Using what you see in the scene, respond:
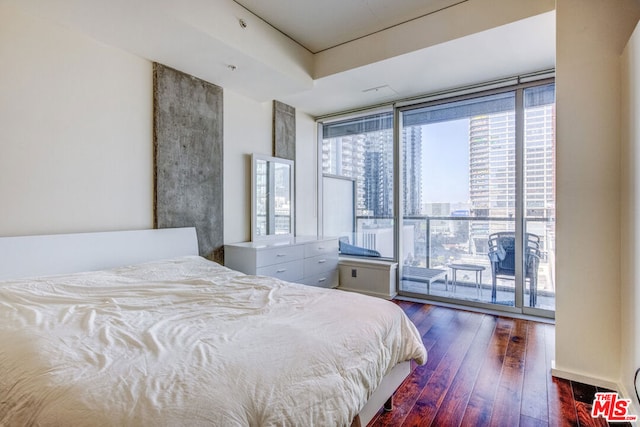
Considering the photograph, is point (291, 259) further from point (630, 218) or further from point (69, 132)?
point (630, 218)

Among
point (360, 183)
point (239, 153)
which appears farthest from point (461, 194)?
point (239, 153)

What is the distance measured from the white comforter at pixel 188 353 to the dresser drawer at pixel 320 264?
174cm

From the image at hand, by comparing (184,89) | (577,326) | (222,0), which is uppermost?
(222,0)

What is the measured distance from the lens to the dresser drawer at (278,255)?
3.20 meters

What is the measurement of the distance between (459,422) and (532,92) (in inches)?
125

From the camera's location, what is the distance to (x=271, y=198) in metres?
3.98

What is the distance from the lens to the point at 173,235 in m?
2.92

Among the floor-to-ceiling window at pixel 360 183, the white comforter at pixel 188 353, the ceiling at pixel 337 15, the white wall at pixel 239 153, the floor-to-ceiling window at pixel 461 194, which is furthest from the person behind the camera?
the floor-to-ceiling window at pixel 360 183

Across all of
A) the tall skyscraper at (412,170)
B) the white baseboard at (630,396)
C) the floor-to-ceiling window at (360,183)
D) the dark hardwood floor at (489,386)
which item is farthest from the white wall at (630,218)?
the floor-to-ceiling window at (360,183)

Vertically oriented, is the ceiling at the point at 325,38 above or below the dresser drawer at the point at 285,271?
above

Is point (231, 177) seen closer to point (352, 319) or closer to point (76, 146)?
point (76, 146)

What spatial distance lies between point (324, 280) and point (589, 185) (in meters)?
2.81

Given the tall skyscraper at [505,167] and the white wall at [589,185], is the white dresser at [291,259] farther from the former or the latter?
the white wall at [589,185]

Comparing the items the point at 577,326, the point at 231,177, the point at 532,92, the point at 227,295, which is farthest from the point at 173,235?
the point at 532,92
